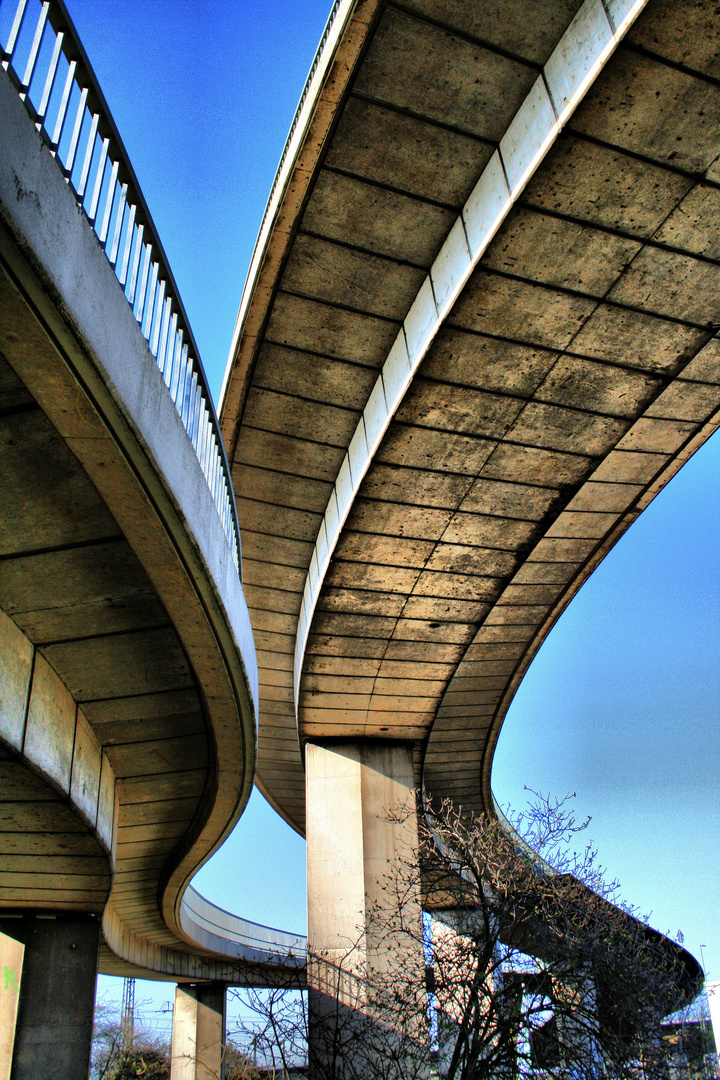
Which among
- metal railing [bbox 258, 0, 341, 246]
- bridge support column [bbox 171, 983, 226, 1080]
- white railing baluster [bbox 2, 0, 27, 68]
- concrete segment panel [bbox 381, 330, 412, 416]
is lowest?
bridge support column [bbox 171, 983, 226, 1080]

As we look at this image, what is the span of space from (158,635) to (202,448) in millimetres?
1850

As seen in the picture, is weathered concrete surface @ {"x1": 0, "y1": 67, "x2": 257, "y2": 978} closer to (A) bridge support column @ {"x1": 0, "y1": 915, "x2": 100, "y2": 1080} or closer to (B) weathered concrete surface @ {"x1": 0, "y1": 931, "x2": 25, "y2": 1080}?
(A) bridge support column @ {"x1": 0, "y1": 915, "x2": 100, "y2": 1080}

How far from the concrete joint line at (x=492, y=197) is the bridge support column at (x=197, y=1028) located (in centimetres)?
3041

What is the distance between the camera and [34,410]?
502cm

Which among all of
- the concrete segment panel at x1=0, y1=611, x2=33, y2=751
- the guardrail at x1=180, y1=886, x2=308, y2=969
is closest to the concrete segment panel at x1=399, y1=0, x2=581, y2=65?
the concrete segment panel at x1=0, y1=611, x2=33, y2=751

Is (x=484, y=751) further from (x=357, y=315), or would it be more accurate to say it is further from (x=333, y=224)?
(x=333, y=224)

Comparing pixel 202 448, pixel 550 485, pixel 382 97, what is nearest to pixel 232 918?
pixel 550 485

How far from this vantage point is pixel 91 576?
6613 mm

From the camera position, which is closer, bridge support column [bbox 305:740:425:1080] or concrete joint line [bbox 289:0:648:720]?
concrete joint line [bbox 289:0:648:720]

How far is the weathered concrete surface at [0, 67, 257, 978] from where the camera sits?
4.19 metres

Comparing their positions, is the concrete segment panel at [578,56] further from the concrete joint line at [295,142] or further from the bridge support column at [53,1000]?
the bridge support column at [53,1000]

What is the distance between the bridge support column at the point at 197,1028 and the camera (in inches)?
1266

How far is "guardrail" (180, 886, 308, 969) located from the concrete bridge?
46.4ft

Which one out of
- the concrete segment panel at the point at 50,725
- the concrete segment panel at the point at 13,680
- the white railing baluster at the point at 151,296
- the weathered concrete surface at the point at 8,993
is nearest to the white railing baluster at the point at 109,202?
the white railing baluster at the point at 151,296
